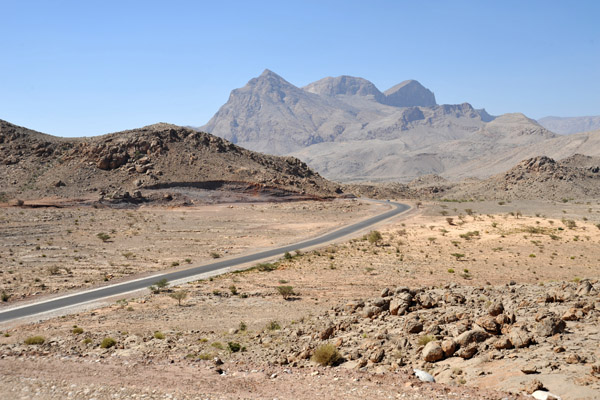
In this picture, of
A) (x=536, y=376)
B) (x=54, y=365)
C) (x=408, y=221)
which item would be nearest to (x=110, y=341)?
(x=54, y=365)

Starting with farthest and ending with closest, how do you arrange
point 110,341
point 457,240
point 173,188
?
point 173,188
point 457,240
point 110,341

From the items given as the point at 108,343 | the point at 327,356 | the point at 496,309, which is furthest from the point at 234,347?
the point at 496,309

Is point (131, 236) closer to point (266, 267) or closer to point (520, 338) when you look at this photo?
point (266, 267)

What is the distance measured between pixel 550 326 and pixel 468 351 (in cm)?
202

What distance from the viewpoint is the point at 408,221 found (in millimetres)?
53375

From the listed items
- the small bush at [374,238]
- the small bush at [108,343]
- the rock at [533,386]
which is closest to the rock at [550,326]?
the rock at [533,386]

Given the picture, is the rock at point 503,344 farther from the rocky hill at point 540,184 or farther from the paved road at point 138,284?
the rocky hill at point 540,184

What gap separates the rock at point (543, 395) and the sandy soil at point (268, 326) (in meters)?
0.32

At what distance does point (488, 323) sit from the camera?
11.9 meters

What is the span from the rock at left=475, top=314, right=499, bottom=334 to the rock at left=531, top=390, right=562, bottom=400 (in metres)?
2.73

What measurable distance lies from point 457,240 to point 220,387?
3097cm

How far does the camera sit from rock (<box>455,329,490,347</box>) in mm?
11406

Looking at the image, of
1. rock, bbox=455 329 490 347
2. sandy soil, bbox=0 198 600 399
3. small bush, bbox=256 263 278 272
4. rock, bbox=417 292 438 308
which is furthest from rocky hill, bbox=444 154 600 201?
rock, bbox=455 329 490 347

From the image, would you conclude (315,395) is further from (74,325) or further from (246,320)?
(74,325)
